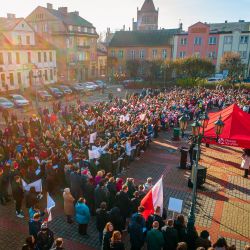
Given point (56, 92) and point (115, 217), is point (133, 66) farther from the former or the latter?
point (115, 217)

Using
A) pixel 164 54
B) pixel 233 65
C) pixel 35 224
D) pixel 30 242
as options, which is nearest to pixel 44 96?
pixel 35 224

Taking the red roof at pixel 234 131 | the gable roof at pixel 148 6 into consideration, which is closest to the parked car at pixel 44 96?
the red roof at pixel 234 131

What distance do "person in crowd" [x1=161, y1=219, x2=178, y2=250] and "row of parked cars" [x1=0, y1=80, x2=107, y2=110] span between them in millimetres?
23734

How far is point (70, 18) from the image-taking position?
55344mm

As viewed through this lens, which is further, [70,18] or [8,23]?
[70,18]

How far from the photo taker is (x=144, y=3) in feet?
296

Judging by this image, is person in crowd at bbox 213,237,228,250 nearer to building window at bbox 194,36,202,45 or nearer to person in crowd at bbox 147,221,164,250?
person in crowd at bbox 147,221,164,250

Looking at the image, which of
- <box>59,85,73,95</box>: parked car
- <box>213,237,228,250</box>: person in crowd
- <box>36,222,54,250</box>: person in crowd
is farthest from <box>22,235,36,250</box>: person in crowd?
<box>59,85,73,95</box>: parked car

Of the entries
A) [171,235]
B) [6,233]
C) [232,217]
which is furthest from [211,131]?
[6,233]

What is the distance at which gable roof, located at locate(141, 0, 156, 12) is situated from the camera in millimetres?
89287

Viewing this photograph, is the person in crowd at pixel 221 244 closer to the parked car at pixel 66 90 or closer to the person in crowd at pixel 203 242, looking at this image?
the person in crowd at pixel 203 242

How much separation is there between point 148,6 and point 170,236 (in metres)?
92.0

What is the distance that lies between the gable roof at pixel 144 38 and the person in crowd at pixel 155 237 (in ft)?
191

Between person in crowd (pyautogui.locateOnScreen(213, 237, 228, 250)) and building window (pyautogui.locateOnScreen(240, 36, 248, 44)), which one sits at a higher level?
building window (pyautogui.locateOnScreen(240, 36, 248, 44))
